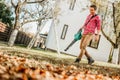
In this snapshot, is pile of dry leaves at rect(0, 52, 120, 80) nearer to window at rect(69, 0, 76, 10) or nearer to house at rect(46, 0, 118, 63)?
house at rect(46, 0, 118, 63)

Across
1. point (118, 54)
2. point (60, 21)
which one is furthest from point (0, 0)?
point (118, 54)

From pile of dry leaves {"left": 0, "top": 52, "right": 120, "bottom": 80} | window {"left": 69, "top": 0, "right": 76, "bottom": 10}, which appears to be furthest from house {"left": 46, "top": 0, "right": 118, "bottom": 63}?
pile of dry leaves {"left": 0, "top": 52, "right": 120, "bottom": 80}

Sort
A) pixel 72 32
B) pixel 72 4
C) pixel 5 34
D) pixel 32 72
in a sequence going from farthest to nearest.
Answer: pixel 72 4, pixel 72 32, pixel 5 34, pixel 32 72

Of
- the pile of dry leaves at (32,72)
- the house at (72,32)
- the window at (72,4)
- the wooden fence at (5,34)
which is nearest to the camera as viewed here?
the pile of dry leaves at (32,72)

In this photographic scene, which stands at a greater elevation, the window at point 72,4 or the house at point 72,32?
the window at point 72,4

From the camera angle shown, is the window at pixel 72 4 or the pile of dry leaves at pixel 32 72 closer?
the pile of dry leaves at pixel 32 72

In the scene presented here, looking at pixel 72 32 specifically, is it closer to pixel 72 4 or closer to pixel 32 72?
pixel 72 4

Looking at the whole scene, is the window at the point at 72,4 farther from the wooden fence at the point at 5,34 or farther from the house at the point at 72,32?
the wooden fence at the point at 5,34

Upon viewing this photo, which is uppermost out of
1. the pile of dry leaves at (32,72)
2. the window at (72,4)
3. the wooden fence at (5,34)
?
the window at (72,4)

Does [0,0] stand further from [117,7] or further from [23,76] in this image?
[23,76]

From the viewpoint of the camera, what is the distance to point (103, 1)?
2511 centimetres

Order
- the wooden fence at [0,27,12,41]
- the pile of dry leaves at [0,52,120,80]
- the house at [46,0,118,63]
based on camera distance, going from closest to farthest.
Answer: the pile of dry leaves at [0,52,120,80], the wooden fence at [0,27,12,41], the house at [46,0,118,63]

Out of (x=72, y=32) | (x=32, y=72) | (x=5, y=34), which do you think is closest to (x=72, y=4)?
(x=72, y=32)

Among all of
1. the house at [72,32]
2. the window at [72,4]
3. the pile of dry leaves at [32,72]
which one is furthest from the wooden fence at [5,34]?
the pile of dry leaves at [32,72]
